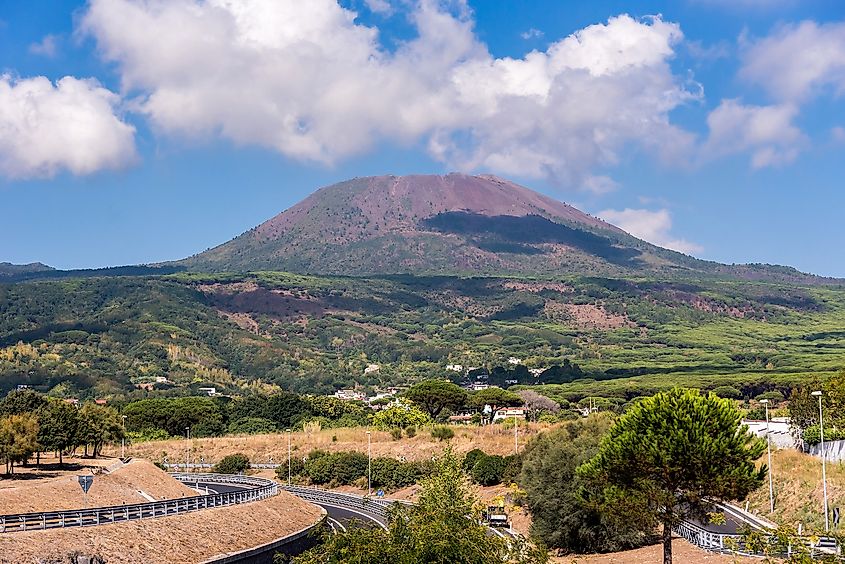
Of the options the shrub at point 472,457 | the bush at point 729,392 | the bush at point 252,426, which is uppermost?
the bush at point 729,392

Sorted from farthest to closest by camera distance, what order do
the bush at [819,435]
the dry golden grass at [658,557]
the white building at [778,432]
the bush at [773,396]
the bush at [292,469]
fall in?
the bush at [773,396]
the bush at [292,469]
the white building at [778,432]
the bush at [819,435]
the dry golden grass at [658,557]

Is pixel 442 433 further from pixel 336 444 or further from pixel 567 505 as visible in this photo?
pixel 567 505

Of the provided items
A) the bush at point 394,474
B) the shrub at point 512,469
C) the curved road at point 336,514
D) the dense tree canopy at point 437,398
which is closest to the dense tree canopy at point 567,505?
the curved road at point 336,514

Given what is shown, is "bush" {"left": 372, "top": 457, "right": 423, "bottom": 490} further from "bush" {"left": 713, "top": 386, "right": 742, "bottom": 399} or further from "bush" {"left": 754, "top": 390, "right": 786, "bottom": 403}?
"bush" {"left": 713, "top": 386, "right": 742, "bottom": 399}

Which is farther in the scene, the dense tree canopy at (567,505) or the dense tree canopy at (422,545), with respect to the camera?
the dense tree canopy at (567,505)

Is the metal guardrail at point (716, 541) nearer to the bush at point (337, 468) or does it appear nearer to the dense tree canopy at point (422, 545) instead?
the dense tree canopy at point (422, 545)

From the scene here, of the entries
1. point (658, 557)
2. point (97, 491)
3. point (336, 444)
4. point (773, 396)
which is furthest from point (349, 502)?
point (773, 396)

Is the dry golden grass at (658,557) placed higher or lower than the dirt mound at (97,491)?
lower
